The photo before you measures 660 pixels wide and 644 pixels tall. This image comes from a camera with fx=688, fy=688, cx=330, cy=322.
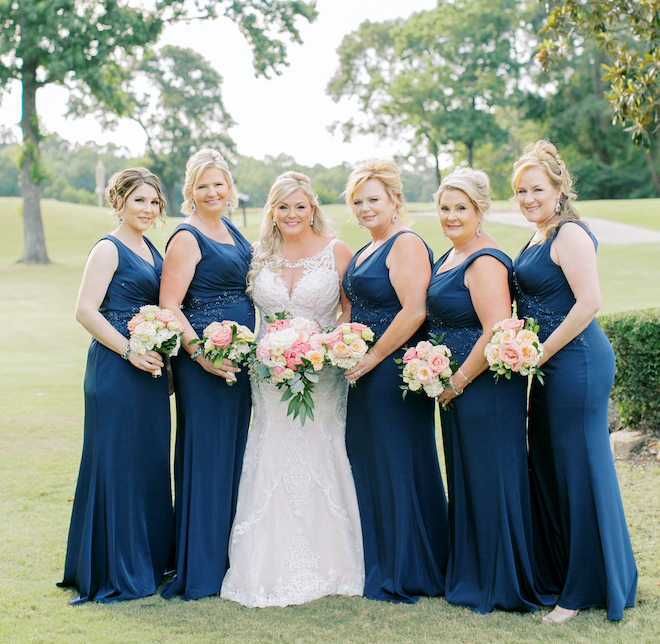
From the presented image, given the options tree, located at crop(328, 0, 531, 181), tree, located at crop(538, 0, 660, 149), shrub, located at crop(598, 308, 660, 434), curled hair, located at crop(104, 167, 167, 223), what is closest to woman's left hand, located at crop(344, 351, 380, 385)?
curled hair, located at crop(104, 167, 167, 223)

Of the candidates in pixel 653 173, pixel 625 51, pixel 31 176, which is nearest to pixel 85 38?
pixel 31 176

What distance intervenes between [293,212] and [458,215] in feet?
3.87

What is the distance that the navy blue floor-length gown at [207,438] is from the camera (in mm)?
4672

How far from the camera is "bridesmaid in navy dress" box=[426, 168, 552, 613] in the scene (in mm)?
4273

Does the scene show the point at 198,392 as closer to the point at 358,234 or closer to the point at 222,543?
the point at 222,543

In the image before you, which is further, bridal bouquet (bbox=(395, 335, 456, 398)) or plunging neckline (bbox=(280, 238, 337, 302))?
plunging neckline (bbox=(280, 238, 337, 302))

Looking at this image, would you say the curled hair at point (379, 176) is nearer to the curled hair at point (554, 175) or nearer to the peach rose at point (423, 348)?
the curled hair at point (554, 175)

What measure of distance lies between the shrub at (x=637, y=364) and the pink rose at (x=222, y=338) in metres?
4.27

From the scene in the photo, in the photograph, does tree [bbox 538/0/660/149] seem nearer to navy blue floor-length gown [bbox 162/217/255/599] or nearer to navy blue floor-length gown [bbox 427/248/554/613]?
navy blue floor-length gown [bbox 427/248/554/613]

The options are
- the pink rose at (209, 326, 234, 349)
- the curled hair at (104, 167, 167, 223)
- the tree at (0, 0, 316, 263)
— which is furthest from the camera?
the tree at (0, 0, 316, 263)

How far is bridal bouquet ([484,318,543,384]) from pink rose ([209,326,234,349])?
160 centimetres

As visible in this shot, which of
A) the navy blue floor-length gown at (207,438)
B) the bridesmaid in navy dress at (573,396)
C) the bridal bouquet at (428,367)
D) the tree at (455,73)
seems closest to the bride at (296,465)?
the navy blue floor-length gown at (207,438)

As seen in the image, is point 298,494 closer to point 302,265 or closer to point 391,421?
point 391,421

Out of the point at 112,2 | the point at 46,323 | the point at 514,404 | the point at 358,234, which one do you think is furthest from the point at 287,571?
the point at 358,234
